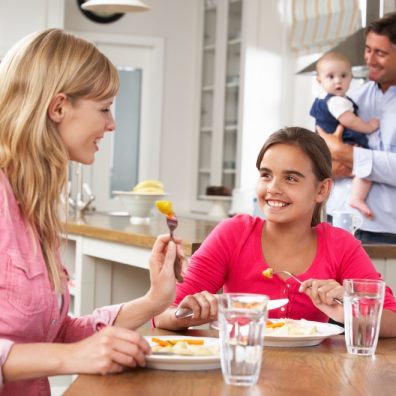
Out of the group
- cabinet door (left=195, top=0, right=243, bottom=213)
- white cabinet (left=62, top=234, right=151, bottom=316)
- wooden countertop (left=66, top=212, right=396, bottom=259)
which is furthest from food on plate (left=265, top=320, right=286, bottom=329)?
cabinet door (left=195, top=0, right=243, bottom=213)

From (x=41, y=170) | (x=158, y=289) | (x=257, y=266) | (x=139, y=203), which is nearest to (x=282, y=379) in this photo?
(x=158, y=289)

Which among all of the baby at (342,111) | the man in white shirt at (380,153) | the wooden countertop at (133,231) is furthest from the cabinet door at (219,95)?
the man in white shirt at (380,153)

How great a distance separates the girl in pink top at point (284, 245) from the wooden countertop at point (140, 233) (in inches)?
28.9

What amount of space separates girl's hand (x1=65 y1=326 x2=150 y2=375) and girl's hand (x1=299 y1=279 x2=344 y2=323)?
499 millimetres

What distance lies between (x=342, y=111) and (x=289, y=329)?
6.26 ft

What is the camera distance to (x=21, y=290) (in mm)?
1400

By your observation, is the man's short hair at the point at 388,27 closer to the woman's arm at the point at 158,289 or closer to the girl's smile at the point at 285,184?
the girl's smile at the point at 285,184

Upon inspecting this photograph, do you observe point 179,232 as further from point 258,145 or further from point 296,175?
point 258,145

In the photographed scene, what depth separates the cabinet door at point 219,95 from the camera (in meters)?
6.86

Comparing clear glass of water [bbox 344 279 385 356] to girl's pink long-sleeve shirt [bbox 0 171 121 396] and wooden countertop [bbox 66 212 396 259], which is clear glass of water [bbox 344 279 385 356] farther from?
wooden countertop [bbox 66 212 396 259]

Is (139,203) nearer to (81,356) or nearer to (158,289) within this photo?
(158,289)

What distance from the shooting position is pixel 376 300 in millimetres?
1502

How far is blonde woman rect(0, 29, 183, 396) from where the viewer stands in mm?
1402

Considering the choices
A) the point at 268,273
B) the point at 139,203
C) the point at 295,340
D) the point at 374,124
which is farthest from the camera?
the point at 139,203
